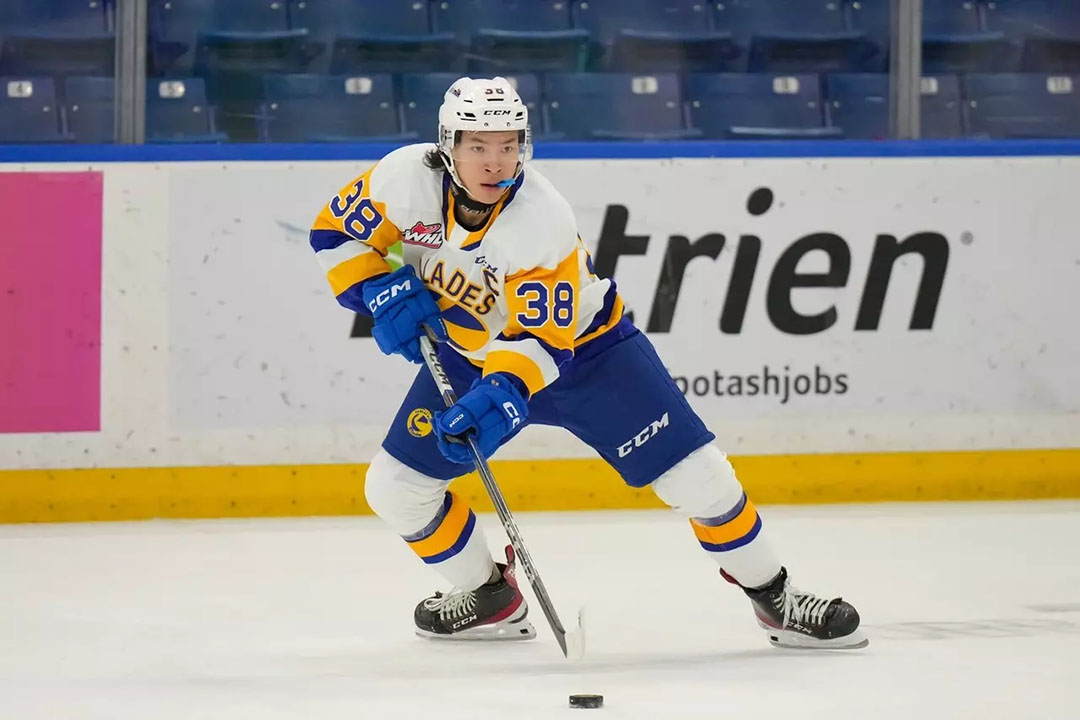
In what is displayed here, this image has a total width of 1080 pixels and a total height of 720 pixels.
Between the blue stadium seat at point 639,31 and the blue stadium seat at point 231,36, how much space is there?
0.97 meters

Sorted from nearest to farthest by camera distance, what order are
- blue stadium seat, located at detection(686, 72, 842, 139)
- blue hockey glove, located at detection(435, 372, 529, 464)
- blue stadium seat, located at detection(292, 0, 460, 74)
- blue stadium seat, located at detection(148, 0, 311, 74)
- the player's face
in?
1. blue hockey glove, located at detection(435, 372, 529, 464)
2. the player's face
3. blue stadium seat, located at detection(148, 0, 311, 74)
4. blue stadium seat, located at detection(292, 0, 460, 74)
5. blue stadium seat, located at detection(686, 72, 842, 139)

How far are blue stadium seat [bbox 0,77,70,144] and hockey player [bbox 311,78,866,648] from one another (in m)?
2.11

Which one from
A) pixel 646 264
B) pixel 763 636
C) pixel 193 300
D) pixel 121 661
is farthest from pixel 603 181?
pixel 121 661

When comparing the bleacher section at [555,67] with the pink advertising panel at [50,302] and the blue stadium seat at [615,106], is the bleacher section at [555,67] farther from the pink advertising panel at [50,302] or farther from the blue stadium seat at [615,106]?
the pink advertising panel at [50,302]

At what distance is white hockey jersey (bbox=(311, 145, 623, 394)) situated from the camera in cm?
311

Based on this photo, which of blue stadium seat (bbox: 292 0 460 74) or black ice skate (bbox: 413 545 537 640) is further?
blue stadium seat (bbox: 292 0 460 74)

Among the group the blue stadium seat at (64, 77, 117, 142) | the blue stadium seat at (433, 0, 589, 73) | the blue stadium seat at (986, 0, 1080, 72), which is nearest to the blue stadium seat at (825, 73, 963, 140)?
the blue stadium seat at (986, 0, 1080, 72)

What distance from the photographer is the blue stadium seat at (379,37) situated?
552 centimetres

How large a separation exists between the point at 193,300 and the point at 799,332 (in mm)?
1905

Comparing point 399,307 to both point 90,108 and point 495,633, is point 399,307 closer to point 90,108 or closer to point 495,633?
point 495,633

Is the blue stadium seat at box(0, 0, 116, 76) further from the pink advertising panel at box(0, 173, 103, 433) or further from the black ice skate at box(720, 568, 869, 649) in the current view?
the black ice skate at box(720, 568, 869, 649)

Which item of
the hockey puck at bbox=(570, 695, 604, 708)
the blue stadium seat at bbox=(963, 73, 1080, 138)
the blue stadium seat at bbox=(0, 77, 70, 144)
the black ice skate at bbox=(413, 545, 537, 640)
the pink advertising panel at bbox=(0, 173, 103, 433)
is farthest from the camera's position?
the blue stadium seat at bbox=(963, 73, 1080, 138)

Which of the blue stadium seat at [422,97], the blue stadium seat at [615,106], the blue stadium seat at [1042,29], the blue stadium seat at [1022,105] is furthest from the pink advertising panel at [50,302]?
the blue stadium seat at [1042,29]

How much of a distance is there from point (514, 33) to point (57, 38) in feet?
4.81
